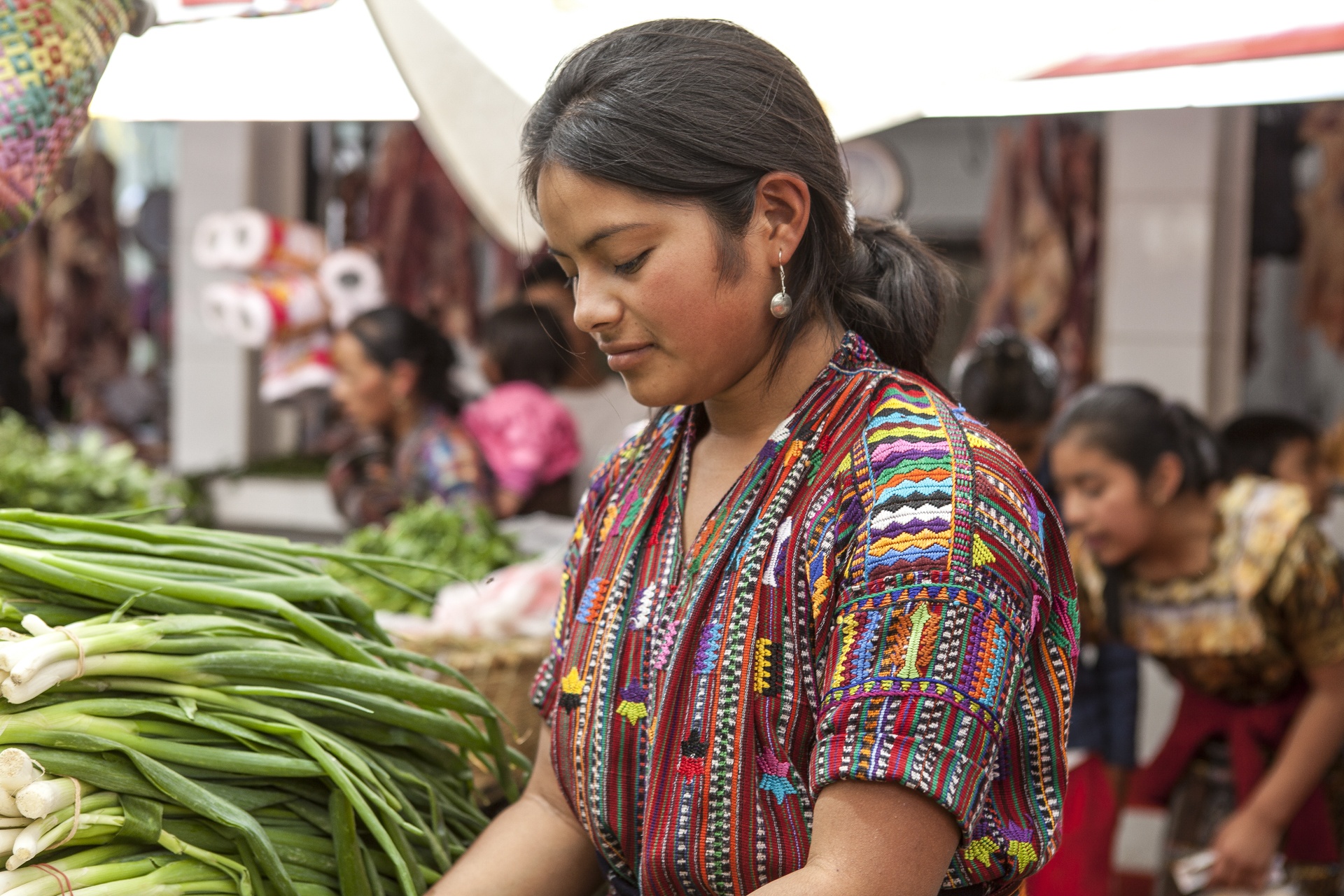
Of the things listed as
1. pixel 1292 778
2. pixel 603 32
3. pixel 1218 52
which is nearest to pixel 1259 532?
pixel 1292 778

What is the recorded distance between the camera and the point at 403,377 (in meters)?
4.07

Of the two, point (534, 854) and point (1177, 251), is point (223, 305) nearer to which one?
point (1177, 251)

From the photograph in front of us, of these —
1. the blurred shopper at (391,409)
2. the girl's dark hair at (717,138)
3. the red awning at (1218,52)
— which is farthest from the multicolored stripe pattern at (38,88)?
the blurred shopper at (391,409)

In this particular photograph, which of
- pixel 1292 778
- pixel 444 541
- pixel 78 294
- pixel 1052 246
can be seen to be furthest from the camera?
pixel 78 294

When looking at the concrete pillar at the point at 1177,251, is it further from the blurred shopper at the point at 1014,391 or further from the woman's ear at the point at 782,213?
the woman's ear at the point at 782,213

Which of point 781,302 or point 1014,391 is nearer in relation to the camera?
point 781,302

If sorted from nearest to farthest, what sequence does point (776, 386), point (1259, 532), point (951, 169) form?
point (776, 386)
point (1259, 532)
point (951, 169)

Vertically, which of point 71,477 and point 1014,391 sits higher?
point 1014,391

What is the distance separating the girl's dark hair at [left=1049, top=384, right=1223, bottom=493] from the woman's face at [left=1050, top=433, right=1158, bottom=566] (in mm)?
20

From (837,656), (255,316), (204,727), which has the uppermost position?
(837,656)

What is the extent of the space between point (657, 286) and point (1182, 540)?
7.18ft

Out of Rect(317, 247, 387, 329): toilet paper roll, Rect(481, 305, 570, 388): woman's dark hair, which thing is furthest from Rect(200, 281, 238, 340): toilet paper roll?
Rect(481, 305, 570, 388): woman's dark hair

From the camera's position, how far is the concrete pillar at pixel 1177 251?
15.5ft

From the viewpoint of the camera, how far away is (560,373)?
13.2ft
